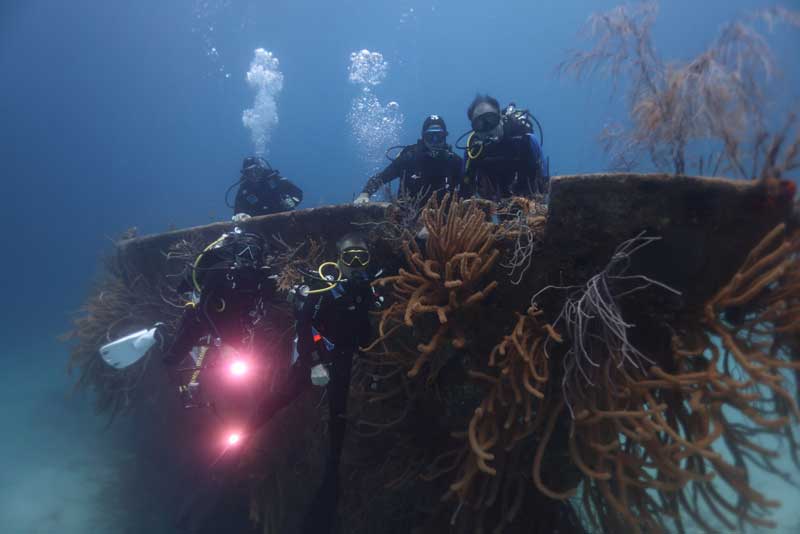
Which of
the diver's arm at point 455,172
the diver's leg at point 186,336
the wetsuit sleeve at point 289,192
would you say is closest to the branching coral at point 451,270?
the diver's leg at point 186,336

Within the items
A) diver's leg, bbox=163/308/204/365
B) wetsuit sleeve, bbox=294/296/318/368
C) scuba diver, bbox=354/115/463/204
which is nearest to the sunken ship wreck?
wetsuit sleeve, bbox=294/296/318/368

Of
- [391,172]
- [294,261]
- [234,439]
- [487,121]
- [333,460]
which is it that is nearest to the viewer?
[333,460]

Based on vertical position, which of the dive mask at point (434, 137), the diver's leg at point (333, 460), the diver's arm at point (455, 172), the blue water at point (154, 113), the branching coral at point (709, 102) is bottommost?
the diver's leg at point (333, 460)

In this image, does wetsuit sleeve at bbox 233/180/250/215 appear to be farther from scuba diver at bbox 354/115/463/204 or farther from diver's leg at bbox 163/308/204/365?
diver's leg at bbox 163/308/204/365

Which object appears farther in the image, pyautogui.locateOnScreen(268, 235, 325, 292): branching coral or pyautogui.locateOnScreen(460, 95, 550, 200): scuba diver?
pyautogui.locateOnScreen(460, 95, 550, 200): scuba diver

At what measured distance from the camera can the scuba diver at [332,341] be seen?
396 centimetres

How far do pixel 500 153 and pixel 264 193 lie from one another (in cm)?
639

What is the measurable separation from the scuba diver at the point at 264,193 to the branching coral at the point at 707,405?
28.8 ft

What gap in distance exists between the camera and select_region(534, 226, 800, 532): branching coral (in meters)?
2.45

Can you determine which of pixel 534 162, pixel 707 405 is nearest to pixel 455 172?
pixel 534 162

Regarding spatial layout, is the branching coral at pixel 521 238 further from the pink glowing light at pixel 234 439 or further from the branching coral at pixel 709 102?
the pink glowing light at pixel 234 439

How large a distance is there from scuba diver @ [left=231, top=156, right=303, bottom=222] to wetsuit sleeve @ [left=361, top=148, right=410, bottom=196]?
342 cm

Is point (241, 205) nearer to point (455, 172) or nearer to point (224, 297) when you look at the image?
point (455, 172)

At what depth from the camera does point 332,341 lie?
4066 millimetres
